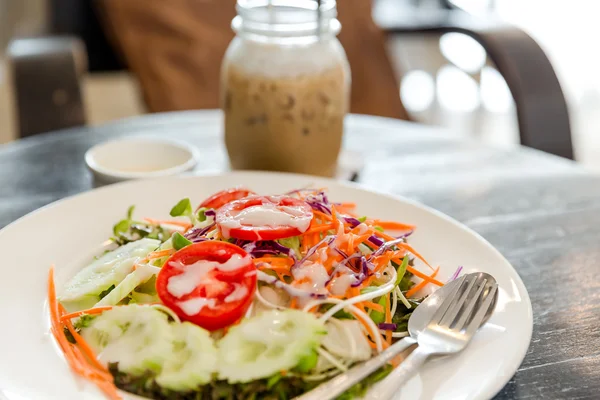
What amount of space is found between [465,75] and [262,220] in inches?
198

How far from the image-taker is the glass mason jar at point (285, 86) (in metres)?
1.54

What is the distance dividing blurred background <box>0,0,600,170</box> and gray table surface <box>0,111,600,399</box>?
1.98 m

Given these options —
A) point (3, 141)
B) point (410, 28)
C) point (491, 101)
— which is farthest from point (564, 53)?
point (3, 141)

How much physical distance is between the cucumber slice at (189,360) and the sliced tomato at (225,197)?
385 mm

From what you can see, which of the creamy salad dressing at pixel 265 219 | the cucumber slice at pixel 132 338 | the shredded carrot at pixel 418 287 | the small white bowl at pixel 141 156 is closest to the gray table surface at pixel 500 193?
the small white bowl at pixel 141 156

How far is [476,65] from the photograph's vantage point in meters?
5.57

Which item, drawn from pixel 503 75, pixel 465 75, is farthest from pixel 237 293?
pixel 465 75

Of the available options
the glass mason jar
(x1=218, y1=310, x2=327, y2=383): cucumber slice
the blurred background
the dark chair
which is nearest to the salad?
(x1=218, y1=310, x2=327, y2=383): cucumber slice

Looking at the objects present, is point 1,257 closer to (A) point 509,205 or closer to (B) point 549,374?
(B) point 549,374

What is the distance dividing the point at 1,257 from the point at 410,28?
214 centimetres

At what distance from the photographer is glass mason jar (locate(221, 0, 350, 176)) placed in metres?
1.54

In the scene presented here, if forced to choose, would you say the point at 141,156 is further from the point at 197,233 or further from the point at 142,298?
the point at 142,298

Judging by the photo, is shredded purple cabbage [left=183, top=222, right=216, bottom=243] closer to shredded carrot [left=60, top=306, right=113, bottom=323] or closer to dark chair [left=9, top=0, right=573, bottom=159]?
shredded carrot [left=60, top=306, right=113, bottom=323]

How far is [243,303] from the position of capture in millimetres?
958
